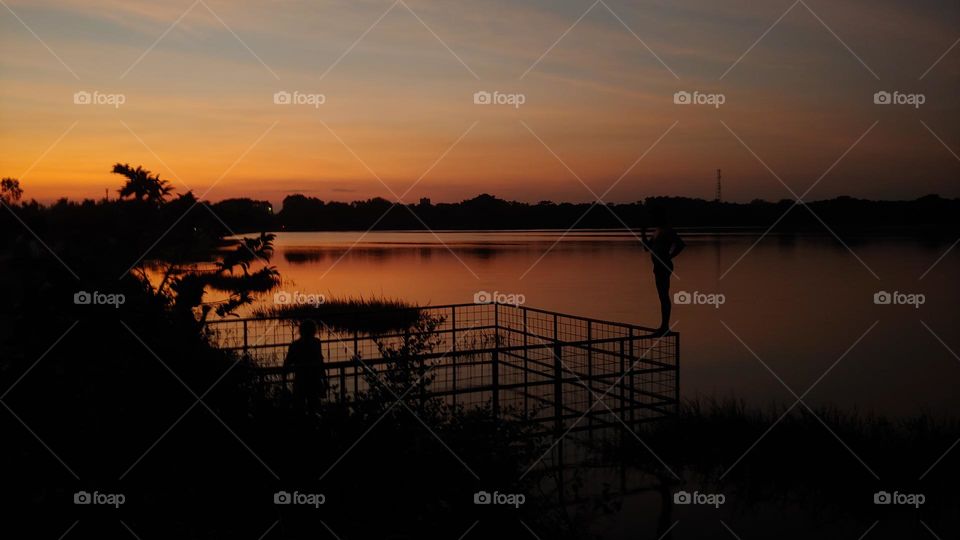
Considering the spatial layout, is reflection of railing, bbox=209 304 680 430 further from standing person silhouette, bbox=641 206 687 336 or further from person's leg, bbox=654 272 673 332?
standing person silhouette, bbox=641 206 687 336

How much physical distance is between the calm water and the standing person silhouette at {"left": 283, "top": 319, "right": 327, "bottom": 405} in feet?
41.1

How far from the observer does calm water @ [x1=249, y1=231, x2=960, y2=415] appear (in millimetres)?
22375

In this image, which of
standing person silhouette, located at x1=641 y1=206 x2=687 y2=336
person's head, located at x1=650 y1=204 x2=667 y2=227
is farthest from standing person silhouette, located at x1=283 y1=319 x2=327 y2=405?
person's head, located at x1=650 y1=204 x2=667 y2=227

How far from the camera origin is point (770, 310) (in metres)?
41.7

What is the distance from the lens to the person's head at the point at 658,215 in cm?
1344

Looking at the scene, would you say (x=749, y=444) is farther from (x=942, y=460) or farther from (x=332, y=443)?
(x=332, y=443)

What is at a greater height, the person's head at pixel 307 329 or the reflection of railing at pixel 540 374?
the person's head at pixel 307 329

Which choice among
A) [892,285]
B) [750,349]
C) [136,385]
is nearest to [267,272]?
[136,385]

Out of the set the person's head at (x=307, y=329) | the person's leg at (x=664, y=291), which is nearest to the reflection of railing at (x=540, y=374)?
the person's leg at (x=664, y=291)

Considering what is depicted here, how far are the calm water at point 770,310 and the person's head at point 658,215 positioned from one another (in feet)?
26.7

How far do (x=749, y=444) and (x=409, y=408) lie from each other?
23.0 feet

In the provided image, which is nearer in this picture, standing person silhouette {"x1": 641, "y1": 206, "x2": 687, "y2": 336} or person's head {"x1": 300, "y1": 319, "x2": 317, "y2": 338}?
person's head {"x1": 300, "y1": 319, "x2": 317, "y2": 338}

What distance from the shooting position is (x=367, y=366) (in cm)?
956

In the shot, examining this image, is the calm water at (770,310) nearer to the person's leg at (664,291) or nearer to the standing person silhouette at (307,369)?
the person's leg at (664,291)
